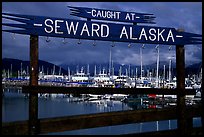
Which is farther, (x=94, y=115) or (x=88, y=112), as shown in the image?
(x=88, y=112)

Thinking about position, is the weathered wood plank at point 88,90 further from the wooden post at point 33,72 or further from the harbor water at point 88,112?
the harbor water at point 88,112

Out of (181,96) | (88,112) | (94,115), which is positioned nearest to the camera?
→ (94,115)

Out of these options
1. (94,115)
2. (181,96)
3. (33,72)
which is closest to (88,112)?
(181,96)

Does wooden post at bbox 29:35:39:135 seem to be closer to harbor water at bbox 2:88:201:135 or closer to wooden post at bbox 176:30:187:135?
wooden post at bbox 176:30:187:135

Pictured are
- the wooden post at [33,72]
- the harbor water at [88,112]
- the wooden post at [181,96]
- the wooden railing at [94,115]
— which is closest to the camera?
the wooden railing at [94,115]

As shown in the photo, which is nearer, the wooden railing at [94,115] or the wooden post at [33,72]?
the wooden railing at [94,115]

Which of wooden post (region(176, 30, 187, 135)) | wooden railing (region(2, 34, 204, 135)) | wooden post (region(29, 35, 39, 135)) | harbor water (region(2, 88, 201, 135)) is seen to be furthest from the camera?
harbor water (region(2, 88, 201, 135))

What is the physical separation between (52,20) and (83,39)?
3.05 ft

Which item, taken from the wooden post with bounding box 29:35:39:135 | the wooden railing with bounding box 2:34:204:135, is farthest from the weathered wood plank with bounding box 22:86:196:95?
the wooden post with bounding box 29:35:39:135

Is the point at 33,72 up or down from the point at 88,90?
up

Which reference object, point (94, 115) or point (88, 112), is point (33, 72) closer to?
point (94, 115)

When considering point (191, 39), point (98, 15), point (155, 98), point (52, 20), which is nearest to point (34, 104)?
point (52, 20)

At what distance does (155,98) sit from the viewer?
246 ft

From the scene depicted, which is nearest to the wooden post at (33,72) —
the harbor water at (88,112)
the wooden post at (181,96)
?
the wooden post at (181,96)
